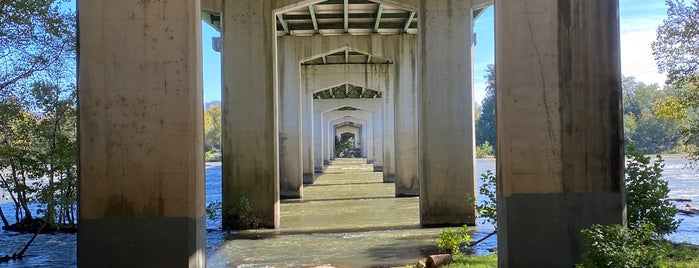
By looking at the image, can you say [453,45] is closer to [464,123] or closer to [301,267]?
[464,123]

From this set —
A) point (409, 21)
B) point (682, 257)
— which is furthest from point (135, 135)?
point (409, 21)

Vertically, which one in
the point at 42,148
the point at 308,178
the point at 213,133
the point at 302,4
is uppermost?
the point at 302,4

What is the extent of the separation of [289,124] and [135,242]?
812 inches

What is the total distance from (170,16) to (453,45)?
990 centimetres

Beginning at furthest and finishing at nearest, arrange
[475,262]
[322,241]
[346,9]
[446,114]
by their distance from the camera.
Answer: [346,9], [446,114], [322,241], [475,262]

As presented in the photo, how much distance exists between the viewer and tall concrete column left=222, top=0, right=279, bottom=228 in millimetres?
16969

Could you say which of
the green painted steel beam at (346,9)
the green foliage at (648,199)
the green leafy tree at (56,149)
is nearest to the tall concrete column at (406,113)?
the green painted steel beam at (346,9)

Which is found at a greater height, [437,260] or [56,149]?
→ [56,149]

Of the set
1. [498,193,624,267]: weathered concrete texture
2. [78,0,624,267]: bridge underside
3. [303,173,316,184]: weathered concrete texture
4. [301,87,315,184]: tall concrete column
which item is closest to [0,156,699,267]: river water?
[498,193,624,267]: weathered concrete texture

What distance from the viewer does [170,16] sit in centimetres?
839

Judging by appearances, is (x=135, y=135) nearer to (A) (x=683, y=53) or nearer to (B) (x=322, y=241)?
(B) (x=322, y=241)

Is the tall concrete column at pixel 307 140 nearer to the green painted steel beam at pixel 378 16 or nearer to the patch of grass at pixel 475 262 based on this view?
the green painted steel beam at pixel 378 16

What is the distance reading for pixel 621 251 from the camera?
610cm

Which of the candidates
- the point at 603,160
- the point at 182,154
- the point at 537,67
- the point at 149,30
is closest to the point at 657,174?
the point at 603,160
